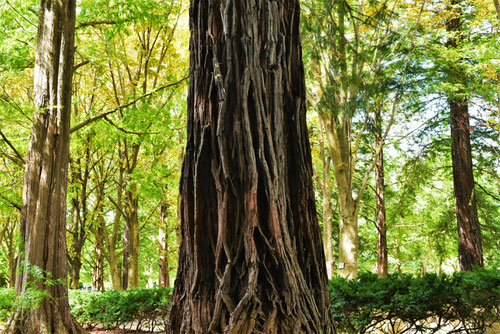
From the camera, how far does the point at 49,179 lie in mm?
6043

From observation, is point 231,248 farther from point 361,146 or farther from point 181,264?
point 361,146

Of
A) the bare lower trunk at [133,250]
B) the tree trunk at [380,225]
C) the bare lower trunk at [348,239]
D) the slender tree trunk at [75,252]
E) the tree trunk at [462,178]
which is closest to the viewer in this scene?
the bare lower trunk at [348,239]

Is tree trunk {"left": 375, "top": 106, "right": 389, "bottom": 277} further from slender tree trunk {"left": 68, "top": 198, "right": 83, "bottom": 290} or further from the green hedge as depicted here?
slender tree trunk {"left": 68, "top": 198, "right": 83, "bottom": 290}

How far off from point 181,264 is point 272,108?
124 centimetres

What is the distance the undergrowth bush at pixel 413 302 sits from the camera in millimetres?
5008

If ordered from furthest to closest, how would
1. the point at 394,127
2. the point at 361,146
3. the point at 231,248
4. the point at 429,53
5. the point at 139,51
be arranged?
the point at 361,146 → the point at 394,127 → the point at 139,51 → the point at 429,53 → the point at 231,248

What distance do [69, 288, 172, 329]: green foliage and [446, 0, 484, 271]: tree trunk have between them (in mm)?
8643

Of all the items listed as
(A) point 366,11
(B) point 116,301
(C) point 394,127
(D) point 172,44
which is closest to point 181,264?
(B) point 116,301

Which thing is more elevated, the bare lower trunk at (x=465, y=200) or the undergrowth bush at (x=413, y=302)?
the bare lower trunk at (x=465, y=200)

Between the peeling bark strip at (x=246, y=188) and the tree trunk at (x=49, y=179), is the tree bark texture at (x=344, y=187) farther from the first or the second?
the peeling bark strip at (x=246, y=188)

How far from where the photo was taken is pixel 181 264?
2.92 metres

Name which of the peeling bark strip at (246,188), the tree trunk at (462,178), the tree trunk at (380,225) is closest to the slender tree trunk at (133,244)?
the tree trunk at (380,225)

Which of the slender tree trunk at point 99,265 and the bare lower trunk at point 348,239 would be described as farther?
the slender tree trunk at point 99,265

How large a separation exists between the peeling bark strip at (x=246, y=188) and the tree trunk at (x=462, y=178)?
9.89 m
